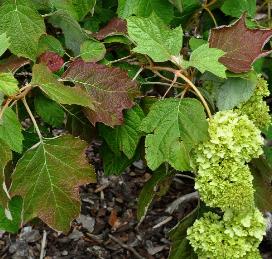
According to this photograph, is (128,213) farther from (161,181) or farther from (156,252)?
(161,181)

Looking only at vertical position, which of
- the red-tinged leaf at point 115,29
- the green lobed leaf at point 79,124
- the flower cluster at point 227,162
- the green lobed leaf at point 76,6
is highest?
the green lobed leaf at point 76,6

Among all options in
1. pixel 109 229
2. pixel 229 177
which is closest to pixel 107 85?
pixel 229 177

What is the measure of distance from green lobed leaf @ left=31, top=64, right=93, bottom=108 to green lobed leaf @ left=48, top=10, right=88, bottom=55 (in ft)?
0.91

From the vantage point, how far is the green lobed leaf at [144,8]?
1.48m

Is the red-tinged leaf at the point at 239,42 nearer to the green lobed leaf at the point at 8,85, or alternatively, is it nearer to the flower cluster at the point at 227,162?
the flower cluster at the point at 227,162

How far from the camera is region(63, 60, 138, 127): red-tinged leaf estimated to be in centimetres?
129

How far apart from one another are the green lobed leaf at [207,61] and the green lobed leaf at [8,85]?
0.37m

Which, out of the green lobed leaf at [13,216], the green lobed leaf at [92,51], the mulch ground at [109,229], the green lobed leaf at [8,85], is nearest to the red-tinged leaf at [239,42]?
the green lobed leaf at [92,51]

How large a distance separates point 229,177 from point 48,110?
0.49 m

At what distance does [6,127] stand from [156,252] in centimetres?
Result: 161

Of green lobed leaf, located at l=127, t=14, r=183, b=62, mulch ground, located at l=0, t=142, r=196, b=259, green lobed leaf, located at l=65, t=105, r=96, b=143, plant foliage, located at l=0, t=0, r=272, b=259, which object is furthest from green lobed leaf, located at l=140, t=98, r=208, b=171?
mulch ground, located at l=0, t=142, r=196, b=259

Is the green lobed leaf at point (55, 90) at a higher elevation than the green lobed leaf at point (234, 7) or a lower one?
higher

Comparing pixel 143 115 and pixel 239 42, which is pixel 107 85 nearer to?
pixel 143 115

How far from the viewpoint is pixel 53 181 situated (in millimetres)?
1233
